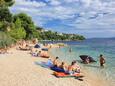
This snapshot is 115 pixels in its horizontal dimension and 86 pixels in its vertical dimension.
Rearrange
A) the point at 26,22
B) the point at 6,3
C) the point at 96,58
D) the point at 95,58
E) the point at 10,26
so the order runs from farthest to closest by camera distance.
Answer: the point at 26,22 → the point at 10,26 → the point at 6,3 → the point at 95,58 → the point at 96,58

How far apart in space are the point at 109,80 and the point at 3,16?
157 ft

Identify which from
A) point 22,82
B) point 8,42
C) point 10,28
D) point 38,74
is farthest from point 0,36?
point 22,82

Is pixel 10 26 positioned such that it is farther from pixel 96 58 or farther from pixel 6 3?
pixel 96 58

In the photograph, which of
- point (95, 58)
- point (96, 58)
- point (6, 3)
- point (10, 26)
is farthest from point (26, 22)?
point (96, 58)

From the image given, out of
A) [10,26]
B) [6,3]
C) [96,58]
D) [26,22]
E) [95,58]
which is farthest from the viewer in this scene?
[26,22]

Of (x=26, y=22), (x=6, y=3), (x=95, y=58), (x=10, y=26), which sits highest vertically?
(x=6, y=3)

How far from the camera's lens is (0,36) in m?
46.9

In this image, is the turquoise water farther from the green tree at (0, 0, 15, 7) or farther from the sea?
the green tree at (0, 0, 15, 7)

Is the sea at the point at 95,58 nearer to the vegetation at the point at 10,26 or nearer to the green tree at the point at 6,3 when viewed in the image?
the vegetation at the point at 10,26

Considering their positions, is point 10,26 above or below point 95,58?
above

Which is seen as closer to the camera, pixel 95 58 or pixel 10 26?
pixel 95 58

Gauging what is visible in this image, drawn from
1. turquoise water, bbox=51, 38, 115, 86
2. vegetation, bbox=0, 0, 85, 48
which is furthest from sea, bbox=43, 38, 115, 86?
vegetation, bbox=0, 0, 85, 48

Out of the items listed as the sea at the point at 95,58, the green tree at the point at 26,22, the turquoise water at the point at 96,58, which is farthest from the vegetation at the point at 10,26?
the turquoise water at the point at 96,58

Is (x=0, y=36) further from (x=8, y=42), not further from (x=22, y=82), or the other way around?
(x=22, y=82)
